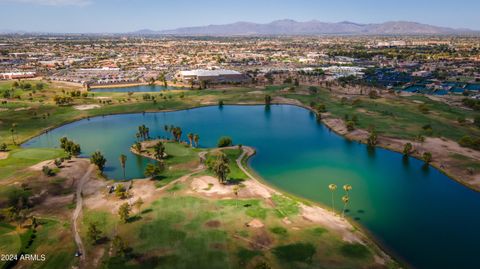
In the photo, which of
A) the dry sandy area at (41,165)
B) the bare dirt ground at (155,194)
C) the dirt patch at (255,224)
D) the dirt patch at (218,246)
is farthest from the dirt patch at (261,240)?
the dry sandy area at (41,165)

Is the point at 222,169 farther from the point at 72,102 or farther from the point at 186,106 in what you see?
the point at 72,102

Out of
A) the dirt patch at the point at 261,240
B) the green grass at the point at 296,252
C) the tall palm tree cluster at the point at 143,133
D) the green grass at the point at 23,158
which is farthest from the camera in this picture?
the tall palm tree cluster at the point at 143,133

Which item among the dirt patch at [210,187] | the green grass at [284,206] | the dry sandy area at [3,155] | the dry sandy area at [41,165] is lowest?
the green grass at [284,206]

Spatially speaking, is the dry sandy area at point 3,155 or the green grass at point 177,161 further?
the dry sandy area at point 3,155

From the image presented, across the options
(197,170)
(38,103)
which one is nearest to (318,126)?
(197,170)

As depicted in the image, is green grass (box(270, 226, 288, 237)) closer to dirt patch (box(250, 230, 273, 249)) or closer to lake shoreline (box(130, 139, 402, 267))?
dirt patch (box(250, 230, 273, 249))

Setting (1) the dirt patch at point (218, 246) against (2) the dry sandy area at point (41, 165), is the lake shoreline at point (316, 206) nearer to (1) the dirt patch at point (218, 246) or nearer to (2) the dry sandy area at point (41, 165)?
(1) the dirt patch at point (218, 246)

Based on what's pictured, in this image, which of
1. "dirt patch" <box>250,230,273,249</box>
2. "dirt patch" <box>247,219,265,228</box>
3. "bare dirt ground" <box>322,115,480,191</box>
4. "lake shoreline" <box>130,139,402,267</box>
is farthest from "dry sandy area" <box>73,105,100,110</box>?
"dirt patch" <box>250,230,273,249</box>

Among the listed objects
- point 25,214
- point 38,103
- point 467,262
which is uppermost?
point 38,103

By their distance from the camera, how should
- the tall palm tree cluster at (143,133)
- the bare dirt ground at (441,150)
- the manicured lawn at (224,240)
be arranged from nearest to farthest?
the manicured lawn at (224,240), the bare dirt ground at (441,150), the tall palm tree cluster at (143,133)

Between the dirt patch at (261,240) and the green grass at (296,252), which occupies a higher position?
the dirt patch at (261,240)
